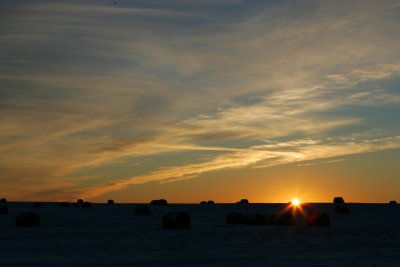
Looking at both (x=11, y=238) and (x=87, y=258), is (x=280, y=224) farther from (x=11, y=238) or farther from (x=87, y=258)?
(x=87, y=258)

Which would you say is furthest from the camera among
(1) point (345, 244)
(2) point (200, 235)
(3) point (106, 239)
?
(2) point (200, 235)

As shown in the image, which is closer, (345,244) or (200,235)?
(345,244)

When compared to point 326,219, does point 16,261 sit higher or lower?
lower

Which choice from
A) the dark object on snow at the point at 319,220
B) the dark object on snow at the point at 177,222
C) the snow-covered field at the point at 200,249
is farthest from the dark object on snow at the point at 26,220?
the dark object on snow at the point at 319,220

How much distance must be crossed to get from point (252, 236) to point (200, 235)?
281 centimetres

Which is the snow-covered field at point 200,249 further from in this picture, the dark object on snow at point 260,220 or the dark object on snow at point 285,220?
the dark object on snow at point 260,220

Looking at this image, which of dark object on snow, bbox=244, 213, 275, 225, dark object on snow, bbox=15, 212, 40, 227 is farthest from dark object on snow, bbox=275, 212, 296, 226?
dark object on snow, bbox=15, 212, 40, 227

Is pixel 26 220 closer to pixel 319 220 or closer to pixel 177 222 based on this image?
pixel 177 222

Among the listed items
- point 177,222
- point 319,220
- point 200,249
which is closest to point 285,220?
point 319,220

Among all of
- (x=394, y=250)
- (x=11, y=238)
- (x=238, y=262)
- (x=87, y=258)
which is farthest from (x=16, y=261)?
(x=394, y=250)

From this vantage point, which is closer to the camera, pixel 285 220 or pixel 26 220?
pixel 26 220

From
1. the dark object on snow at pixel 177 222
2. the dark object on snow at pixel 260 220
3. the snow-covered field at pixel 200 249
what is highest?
the dark object on snow at pixel 260 220

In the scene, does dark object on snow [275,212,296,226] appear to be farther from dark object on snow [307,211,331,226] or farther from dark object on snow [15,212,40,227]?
dark object on snow [15,212,40,227]

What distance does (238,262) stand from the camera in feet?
77.6
